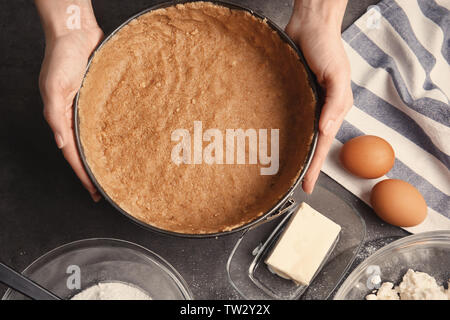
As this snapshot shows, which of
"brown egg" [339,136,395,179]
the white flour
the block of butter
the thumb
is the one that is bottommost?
the white flour

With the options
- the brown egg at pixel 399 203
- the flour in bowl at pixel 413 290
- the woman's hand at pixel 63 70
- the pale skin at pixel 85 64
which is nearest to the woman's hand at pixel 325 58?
the pale skin at pixel 85 64

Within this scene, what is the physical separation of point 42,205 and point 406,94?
1.09m

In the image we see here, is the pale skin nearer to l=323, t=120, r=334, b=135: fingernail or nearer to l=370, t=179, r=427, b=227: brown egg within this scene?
l=323, t=120, r=334, b=135: fingernail

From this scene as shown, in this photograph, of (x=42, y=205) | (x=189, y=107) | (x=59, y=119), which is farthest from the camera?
(x=42, y=205)

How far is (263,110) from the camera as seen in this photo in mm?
1090

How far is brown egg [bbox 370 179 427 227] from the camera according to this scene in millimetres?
1123

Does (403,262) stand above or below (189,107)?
below

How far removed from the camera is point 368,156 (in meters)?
1.13

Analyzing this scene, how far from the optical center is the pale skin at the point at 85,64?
978mm

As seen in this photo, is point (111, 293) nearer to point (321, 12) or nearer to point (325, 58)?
point (325, 58)

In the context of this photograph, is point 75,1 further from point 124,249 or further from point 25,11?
point 124,249

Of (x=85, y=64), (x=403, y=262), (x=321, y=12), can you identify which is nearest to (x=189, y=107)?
(x=85, y=64)

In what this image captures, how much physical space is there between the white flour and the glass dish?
0.25 metres

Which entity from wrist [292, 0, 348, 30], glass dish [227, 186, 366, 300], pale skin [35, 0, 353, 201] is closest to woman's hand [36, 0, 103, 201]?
pale skin [35, 0, 353, 201]
